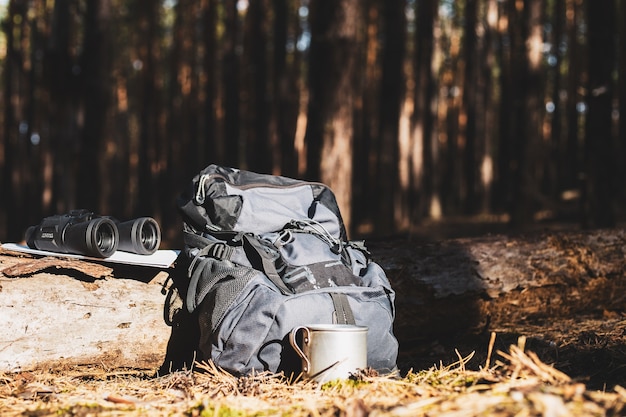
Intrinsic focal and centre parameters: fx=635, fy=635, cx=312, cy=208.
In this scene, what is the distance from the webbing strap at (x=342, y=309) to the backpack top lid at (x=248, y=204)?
0.55m

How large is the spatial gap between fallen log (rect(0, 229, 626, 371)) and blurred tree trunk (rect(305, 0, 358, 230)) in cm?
212

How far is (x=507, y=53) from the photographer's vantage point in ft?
68.2

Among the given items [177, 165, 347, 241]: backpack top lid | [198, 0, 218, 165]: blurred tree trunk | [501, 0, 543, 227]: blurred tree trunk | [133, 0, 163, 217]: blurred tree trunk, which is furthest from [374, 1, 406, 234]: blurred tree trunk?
[133, 0, 163, 217]: blurred tree trunk

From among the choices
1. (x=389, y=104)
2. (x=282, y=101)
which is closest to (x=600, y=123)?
(x=389, y=104)

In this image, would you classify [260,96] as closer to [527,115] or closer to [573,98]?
[527,115]

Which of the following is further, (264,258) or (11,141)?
(11,141)

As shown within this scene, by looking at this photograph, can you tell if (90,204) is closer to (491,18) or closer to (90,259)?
(90,259)

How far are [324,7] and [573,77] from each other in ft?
60.8

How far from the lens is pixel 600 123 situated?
754 cm

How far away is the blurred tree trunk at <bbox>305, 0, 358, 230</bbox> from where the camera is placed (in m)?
6.54

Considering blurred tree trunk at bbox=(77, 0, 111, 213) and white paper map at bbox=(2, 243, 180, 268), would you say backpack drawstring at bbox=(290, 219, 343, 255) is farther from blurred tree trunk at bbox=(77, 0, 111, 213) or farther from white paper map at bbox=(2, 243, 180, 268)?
blurred tree trunk at bbox=(77, 0, 111, 213)

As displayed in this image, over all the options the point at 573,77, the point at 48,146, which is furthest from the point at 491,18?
the point at 48,146

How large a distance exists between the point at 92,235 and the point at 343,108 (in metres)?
3.84

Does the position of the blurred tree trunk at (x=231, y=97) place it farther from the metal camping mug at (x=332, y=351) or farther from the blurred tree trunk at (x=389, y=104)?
the metal camping mug at (x=332, y=351)
